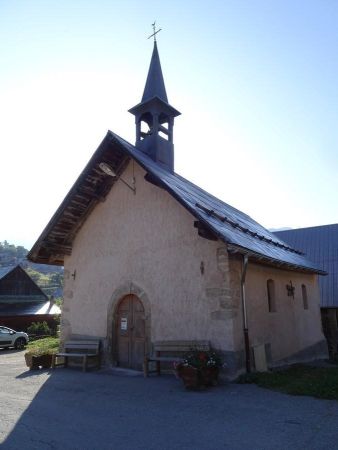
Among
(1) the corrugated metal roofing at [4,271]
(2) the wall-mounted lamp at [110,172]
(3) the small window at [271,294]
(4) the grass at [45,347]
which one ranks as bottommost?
(4) the grass at [45,347]

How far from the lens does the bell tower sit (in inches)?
522

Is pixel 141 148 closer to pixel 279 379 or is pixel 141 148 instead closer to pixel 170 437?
pixel 279 379

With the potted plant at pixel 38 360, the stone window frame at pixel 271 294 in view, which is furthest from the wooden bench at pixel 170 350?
the potted plant at pixel 38 360

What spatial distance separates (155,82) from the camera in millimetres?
14719

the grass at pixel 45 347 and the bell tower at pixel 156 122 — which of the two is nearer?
the grass at pixel 45 347

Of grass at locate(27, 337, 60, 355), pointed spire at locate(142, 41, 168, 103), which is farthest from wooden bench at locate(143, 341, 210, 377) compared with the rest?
pointed spire at locate(142, 41, 168, 103)

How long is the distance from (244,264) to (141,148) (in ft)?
22.3

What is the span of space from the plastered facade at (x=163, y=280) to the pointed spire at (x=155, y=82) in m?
4.50

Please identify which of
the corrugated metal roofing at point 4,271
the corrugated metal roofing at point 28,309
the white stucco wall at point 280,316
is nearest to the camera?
the white stucco wall at point 280,316

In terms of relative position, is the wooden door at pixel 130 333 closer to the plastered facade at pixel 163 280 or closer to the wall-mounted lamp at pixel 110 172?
the plastered facade at pixel 163 280

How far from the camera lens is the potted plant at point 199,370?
23.8ft

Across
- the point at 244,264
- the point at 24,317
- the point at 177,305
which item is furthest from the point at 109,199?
the point at 24,317

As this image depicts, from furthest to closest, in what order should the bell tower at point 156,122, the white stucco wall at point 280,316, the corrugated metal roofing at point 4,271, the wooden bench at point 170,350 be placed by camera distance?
the corrugated metal roofing at point 4,271
the bell tower at point 156,122
the white stucco wall at point 280,316
the wooden bench at point 170,350

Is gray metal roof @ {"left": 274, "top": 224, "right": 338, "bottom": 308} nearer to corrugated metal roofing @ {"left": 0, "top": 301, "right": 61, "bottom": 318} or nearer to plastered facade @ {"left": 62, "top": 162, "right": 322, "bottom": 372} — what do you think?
plastered facade @ {"left": 62, "top": 162, "right": 322, "bottom": 372}
